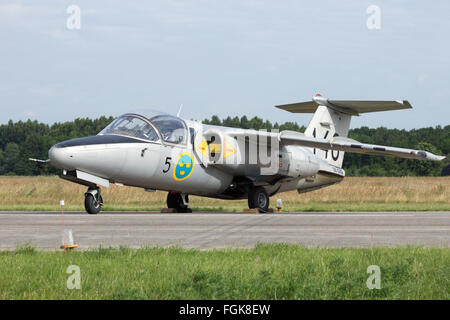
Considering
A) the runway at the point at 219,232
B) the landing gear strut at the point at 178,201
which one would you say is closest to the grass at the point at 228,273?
the runway at the point at 219,232

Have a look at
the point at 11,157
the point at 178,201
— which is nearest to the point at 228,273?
the point at 178,201

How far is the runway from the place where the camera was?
11.1 m

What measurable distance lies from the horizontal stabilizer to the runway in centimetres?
741

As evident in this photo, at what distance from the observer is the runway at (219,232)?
11.1 meters

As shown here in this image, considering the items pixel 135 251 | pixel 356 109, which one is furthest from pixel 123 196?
pixel 135 251

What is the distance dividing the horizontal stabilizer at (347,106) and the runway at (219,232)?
7.41 metres

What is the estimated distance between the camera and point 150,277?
7.25m

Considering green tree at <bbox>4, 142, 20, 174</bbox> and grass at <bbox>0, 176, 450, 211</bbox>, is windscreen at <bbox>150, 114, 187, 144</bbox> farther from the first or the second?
green tree at <bbox>4, 142, 20, 174</bbox>

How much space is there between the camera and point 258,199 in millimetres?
22859

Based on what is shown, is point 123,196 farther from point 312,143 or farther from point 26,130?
point 26,130

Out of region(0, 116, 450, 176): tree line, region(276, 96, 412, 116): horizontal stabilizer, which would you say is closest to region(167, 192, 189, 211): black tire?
region(276, 96, 412, 116): horizontal stabilizer

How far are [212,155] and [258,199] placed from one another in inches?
102

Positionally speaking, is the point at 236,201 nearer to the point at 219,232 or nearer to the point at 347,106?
the point at 347,106
